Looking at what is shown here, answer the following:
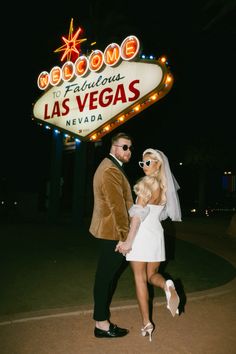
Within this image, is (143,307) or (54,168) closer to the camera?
(143,307)

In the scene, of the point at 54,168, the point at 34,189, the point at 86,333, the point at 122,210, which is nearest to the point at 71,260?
the point at 86,333

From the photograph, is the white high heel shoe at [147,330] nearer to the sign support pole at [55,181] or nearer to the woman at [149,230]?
the woman at [149,230]

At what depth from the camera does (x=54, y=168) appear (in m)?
14.9

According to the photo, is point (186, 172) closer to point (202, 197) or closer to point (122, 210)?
point (202, 197)

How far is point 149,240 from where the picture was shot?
3785 millimetres

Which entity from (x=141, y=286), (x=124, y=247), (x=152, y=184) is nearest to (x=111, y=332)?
(x=141, y=286)

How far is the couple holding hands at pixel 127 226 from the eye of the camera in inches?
143

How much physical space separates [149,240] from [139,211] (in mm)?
366

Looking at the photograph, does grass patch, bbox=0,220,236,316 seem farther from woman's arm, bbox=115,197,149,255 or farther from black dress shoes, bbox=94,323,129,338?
woman's arm, bbox=115,197,149,255

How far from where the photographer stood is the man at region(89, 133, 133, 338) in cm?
363

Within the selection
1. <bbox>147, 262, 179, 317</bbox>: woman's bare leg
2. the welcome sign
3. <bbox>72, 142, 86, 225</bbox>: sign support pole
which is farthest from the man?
<bbox>72, 142, 86, 225</bbox>: sign support pole

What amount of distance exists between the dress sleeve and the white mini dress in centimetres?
12

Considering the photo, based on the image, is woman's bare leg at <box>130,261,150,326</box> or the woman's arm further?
woman's bare leg at <box>130,261,150,326</box>

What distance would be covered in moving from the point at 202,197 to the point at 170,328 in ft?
80.9
